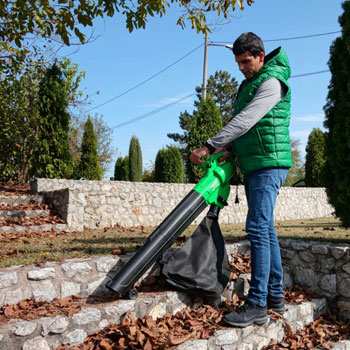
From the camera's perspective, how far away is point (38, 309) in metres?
3.02

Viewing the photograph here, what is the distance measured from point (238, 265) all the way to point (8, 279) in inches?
93.5

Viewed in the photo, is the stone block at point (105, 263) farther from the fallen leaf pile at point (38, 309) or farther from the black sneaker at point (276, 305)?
the black sneaker at point (276, 305)

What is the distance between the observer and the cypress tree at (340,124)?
15.3 feet

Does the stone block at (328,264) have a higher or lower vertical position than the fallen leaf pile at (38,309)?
higher

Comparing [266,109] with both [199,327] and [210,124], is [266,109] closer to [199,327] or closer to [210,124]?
[199,327]

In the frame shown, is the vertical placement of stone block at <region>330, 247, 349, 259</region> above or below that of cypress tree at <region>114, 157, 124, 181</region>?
below

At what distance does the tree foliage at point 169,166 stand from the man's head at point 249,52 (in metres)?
12.3

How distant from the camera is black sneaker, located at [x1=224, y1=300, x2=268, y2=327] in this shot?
297 centimetres

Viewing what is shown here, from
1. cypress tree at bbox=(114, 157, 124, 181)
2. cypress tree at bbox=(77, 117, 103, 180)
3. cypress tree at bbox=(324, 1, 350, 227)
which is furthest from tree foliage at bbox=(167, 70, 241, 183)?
cypress tree at bbox=(324, 1, 350, 227)

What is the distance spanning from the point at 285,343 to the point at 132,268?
5.19 feet

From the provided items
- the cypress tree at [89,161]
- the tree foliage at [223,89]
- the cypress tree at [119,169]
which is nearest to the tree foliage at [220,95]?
the tree foliage at [223,89]

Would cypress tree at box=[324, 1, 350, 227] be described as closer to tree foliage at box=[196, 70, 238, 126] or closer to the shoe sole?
the shoe sole

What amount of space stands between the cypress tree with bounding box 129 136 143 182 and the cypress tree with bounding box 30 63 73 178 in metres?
11.9

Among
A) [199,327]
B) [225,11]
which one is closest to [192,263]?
[199,327]
